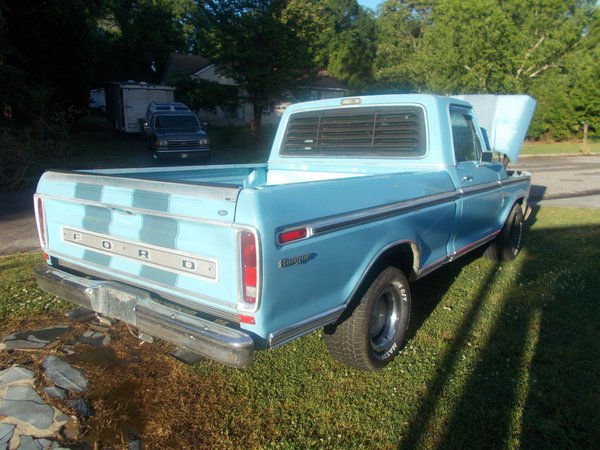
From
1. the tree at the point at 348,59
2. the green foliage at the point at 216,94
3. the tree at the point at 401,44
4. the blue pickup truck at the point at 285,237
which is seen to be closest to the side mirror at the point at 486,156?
the blue pickup truck at the point at 285,237

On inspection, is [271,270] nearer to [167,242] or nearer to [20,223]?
[167,242]

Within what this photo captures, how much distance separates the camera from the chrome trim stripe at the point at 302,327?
8.59ft

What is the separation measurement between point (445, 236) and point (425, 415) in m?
1.77

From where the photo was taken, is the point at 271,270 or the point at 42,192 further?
Answer: the point at 42,192

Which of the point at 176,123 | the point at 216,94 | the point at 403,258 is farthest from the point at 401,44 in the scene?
the point at 403,258

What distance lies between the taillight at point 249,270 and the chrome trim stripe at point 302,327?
9.3 inches

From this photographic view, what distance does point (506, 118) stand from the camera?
7414mm

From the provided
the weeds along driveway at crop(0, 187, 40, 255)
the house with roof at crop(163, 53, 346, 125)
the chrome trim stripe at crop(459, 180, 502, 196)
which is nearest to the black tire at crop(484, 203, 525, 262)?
the chrome trim stripe at crop(459, 180, 502, 196)

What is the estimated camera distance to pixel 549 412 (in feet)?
10.3

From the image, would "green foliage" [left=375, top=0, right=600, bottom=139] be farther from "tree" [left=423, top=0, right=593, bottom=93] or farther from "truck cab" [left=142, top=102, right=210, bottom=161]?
"truck cab" [left=142, top=102, right=210, bottom=161]

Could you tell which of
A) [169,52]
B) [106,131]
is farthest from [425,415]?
[169,52]

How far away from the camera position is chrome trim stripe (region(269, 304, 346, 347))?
262cm

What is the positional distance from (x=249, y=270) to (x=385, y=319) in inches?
67.1

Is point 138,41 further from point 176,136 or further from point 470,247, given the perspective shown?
point 470,247
